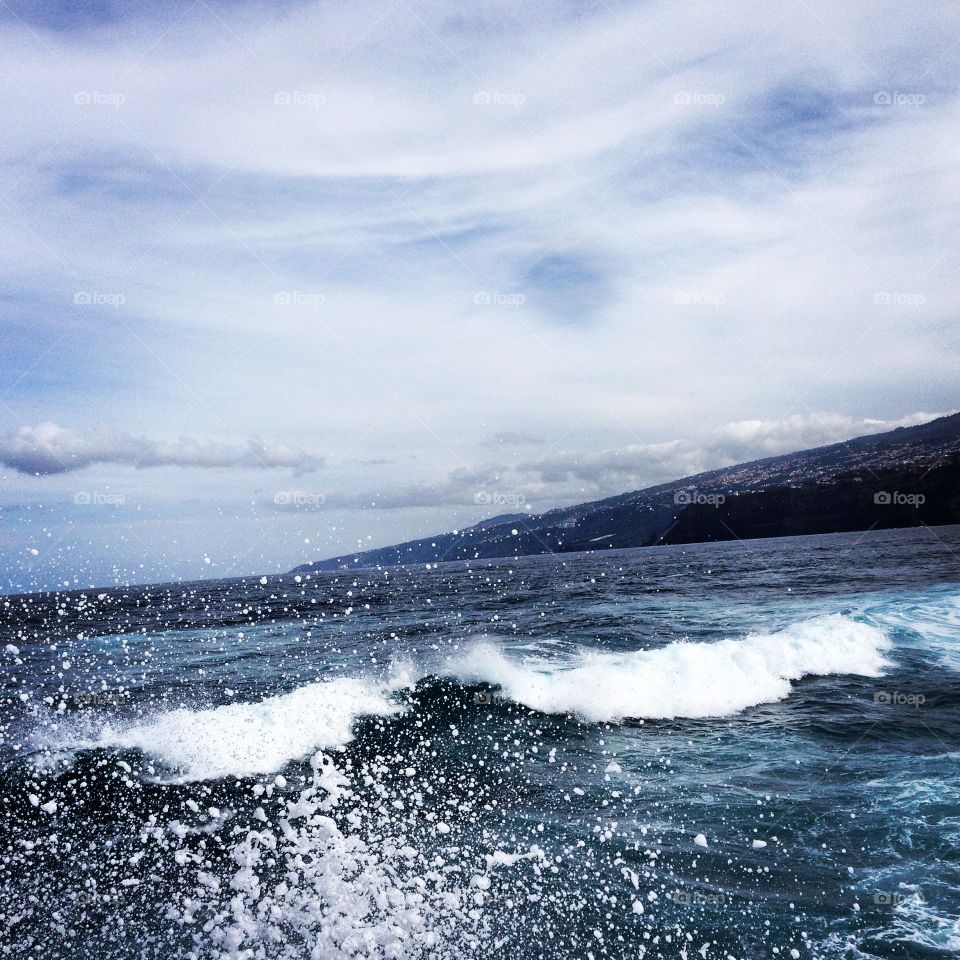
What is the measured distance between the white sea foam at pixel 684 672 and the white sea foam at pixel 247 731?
394 cm

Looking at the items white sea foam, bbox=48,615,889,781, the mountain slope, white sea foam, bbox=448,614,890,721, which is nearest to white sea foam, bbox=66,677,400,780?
white sea foam, bbox=48,615,889,781

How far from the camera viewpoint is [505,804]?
9.63m

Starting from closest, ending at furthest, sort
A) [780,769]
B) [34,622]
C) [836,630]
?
[780,769], [836,630], [34,622]

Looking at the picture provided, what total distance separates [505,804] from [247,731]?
684cm

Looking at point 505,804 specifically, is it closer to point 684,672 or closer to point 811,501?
point 684,672

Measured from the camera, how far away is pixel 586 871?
7.53 metres

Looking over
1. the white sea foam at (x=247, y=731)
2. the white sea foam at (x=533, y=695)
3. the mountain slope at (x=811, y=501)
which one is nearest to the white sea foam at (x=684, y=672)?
the white sea foam at (x=533, y=695)

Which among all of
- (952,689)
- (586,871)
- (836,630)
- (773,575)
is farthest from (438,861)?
(773,575)

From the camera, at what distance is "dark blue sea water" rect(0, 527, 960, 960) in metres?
6.57

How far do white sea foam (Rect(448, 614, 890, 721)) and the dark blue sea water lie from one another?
0.32ft

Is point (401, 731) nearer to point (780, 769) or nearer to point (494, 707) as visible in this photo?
point (494, 707)

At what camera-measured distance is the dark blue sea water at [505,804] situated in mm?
6570

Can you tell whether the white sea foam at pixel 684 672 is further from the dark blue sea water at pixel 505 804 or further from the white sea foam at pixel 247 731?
the white sea foam at pixel 247 731

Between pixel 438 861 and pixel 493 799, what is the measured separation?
226 centimetres
